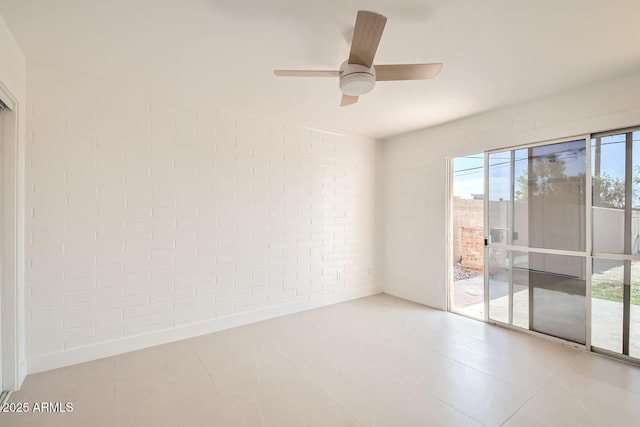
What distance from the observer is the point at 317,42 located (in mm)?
2162

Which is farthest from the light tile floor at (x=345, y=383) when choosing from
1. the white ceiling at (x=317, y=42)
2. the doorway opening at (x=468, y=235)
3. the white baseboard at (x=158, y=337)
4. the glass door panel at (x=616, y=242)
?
the white ceiling at (x=317, y=42)

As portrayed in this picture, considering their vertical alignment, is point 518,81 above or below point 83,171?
above

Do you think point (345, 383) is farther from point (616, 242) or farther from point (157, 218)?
point (616, 242)

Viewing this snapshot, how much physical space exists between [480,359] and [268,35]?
3.29 metres

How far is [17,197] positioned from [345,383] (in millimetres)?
2931

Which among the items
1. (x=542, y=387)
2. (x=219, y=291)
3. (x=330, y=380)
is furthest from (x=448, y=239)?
(x=219, y=291)

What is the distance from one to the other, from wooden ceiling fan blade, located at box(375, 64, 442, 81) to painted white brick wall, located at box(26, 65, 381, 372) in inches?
79.6

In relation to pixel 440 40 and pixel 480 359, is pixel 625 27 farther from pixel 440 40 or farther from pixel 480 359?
pixel 480 359

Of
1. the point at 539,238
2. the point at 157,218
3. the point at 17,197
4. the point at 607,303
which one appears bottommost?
the point at 607,303

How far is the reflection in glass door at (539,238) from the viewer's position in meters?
3.02

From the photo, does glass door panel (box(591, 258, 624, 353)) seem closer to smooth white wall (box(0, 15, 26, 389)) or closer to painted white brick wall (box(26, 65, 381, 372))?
painted white brick wall (box(26, 65, 381, 372))

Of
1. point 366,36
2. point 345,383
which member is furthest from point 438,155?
point 345,383

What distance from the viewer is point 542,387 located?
2.28 metres

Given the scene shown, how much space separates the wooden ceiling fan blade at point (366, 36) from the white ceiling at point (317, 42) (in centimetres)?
23
